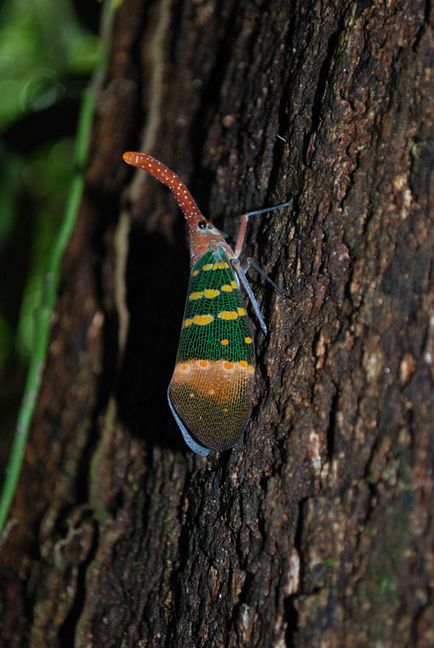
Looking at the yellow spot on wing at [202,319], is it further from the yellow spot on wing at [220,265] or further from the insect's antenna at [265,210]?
the insect's antenna at [265,210]

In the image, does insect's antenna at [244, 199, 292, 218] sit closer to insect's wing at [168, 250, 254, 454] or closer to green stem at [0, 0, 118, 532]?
insect's wing at [168, 250, 254, 454]

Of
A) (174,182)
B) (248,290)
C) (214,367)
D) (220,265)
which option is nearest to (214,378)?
(214,367)

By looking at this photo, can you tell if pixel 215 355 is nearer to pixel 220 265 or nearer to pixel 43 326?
pixel 220 265

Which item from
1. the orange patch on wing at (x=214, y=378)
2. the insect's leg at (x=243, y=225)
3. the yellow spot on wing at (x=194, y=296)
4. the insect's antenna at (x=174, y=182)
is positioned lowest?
the orange patch on wing at (x=214, y=378)

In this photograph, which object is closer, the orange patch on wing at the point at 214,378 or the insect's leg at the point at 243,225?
the orange patch on wing at the point at 214,378

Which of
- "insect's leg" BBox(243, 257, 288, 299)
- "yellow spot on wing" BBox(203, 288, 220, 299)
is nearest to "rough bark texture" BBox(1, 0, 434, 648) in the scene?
"insect's leg" BBox(243, 257, 288, 299)

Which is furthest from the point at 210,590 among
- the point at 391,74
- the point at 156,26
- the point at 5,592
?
the point at 156,26

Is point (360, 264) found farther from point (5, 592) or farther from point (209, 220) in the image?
point (5, 592)

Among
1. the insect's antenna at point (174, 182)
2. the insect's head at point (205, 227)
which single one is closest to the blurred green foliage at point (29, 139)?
the insect's antenna at point (174, 182)
